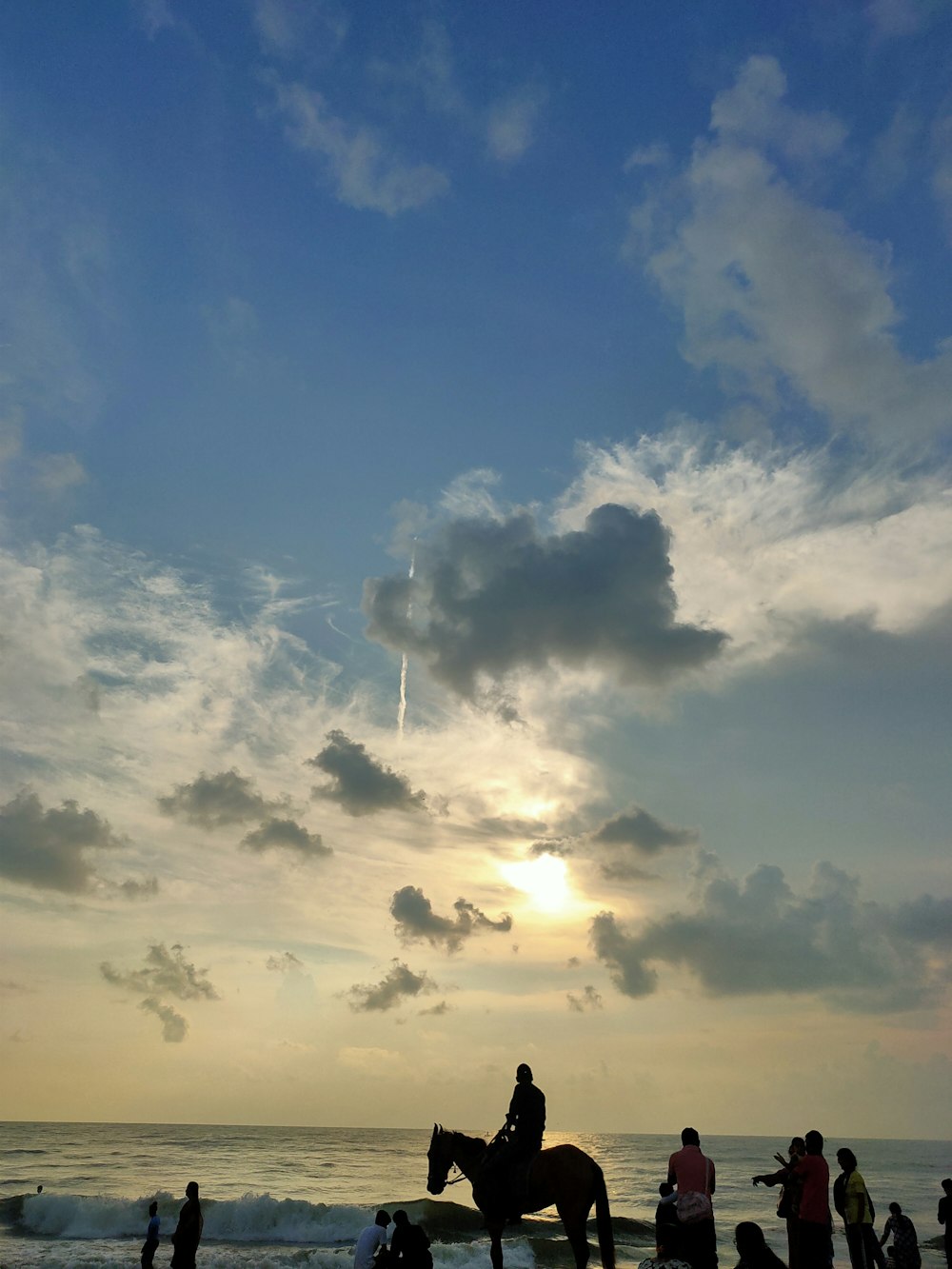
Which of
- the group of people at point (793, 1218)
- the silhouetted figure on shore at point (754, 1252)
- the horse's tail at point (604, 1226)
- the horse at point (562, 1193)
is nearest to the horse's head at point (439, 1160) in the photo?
the horse at point (562, 1193)

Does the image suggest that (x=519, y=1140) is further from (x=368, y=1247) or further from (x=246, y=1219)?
(x=246, y=1219)

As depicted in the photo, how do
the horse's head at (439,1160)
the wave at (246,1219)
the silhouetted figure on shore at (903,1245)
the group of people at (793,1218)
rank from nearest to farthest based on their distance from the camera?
the group of people at (793,1218)
the silhouetted figure on shore at (903,1245)
the horse's head at (439,1160)
the wave at (246,1219)

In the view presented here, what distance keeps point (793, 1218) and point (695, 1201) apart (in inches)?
124

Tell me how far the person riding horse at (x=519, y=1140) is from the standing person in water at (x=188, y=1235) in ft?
18.3

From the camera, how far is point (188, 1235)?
16.6m

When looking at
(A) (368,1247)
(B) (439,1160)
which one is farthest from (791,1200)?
(B) (439,1160)

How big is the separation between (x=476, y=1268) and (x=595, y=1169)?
16329mm

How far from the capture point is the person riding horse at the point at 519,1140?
16.2m

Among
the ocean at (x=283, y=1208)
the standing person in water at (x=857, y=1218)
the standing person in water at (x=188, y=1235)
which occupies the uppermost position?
the standing person in water at (x=857, y=1218)

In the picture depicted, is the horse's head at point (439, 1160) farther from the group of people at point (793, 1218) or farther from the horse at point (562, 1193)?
the group of people at point (793, 1218)

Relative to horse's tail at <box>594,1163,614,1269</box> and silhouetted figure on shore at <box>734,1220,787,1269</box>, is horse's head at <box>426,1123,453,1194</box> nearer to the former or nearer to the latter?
horse's tail at <box>594,1163,614,1269</box>

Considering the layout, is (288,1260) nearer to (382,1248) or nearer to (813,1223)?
(382,1248)

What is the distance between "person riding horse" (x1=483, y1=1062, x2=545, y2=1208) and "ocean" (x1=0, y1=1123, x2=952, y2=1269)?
639 inches

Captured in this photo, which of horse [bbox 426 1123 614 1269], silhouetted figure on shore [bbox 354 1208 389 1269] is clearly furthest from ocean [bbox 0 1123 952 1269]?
silhouetted figure on shore [bbox 354 1208 389 1269]
